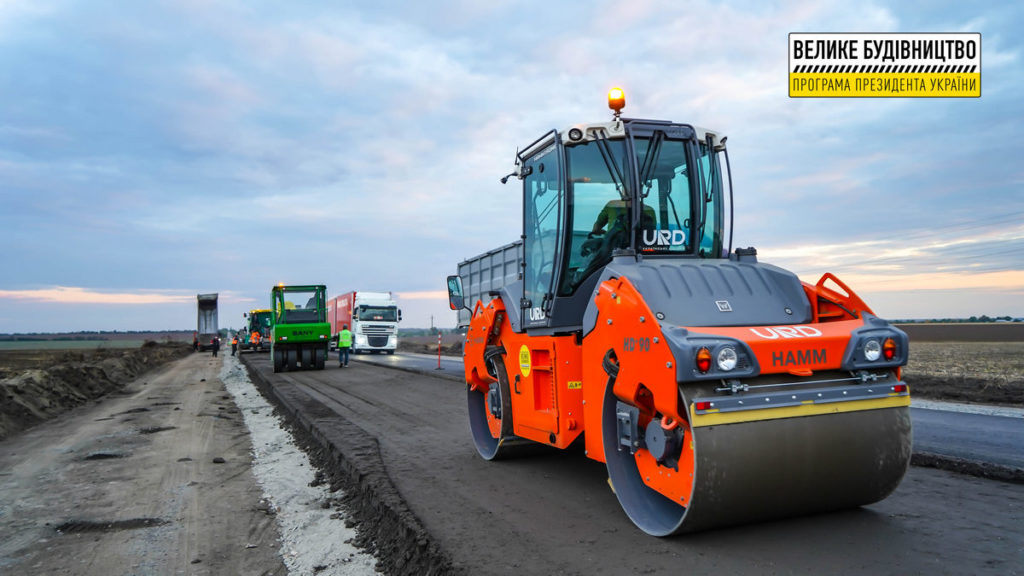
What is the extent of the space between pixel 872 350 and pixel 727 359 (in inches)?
38.8

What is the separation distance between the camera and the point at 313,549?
495cm

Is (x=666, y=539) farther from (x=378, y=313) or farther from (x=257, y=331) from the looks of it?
(x=257, y=331)

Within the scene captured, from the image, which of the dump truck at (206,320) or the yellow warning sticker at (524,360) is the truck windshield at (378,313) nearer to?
the dump truck at (206,320)

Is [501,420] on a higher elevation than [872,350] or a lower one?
lower

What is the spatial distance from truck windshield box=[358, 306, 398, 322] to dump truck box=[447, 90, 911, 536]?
29.0 metres

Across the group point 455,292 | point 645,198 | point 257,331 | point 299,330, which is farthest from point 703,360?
point 257,331

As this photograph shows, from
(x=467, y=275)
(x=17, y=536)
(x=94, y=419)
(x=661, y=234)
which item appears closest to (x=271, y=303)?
(x=467, y=275)

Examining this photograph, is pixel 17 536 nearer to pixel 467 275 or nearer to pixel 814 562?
pixel 814 562

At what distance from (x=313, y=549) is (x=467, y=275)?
49.5 feet

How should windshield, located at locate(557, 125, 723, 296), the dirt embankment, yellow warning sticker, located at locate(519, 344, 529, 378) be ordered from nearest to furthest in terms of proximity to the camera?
windshield, located at locate(557, 125, 723, 296), yellow warning sticker, located at locate(519, 344, 529, 378), the dirt embankment

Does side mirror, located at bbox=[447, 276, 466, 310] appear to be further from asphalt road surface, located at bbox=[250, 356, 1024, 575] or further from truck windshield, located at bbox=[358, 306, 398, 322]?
truck windshield, located at bbox=[358, 306, 398, 322]

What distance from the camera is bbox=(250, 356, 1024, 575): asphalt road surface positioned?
3.85m

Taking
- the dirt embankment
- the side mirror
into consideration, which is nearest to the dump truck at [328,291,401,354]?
the dirt embankment

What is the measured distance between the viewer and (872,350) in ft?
13.5
